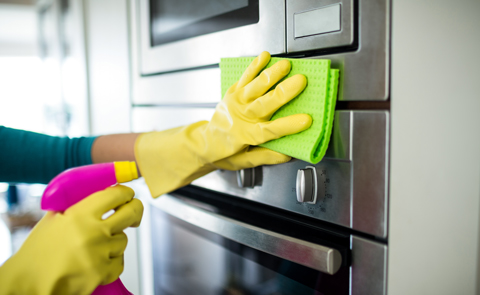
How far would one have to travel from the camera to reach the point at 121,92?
3.91ft

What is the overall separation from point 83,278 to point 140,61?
2.43ft

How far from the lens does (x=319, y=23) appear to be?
0.54m

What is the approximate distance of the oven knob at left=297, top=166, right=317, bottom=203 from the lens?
0.54m

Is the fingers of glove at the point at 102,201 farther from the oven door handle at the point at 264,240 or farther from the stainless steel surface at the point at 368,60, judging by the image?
the stainless steel surface at the point at 368,60

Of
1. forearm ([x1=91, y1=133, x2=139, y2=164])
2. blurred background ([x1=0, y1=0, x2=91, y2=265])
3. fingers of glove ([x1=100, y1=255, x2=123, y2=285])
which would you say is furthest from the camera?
blurred background ([x1=0, y1=0, x2=91, y2=265])

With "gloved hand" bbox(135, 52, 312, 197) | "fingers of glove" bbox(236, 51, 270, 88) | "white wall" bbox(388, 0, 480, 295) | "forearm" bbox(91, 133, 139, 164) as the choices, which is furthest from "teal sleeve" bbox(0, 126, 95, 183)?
"white wall" bbox(388, 0, 480, 295)

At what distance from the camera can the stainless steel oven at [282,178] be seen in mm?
497

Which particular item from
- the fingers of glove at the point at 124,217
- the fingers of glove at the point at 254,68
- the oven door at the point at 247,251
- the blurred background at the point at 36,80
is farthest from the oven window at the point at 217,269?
the blurred background at the point at 36,80

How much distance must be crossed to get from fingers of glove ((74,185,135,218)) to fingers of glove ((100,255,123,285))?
0.10m

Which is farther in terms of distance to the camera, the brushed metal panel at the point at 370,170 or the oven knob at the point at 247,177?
the oven knob at the point at 247,177

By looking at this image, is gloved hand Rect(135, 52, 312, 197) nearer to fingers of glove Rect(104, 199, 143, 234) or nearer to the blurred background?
fingers of glove Rect(104, 199, 143, 234)

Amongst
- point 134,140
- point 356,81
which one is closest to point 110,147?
point 134,140

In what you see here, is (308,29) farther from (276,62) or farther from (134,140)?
(134,140)

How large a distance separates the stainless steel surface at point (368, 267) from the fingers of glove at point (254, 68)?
1.03 ft
